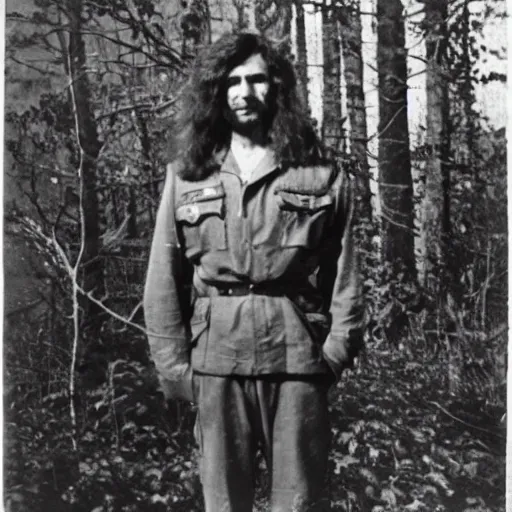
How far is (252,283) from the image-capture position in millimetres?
3748

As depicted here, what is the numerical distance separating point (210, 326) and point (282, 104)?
98 cm

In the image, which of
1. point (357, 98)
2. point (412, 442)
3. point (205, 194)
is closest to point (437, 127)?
point (357, 98)

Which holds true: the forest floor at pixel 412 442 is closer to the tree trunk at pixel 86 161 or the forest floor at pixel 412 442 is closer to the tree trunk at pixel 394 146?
the tree trunk at pixel 394 146

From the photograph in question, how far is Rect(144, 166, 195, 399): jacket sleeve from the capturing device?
3.88 metres

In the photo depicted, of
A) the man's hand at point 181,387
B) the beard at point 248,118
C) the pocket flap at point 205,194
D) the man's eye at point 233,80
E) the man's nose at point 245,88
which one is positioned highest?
the man's eye at point 233,80

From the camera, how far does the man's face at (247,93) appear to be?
152 inches

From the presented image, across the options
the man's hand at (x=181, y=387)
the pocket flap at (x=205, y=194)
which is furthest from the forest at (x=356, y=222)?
the pocket flap at (x=205, y=194)

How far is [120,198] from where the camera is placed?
14.0ft

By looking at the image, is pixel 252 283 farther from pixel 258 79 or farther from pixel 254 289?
pixel 258 79

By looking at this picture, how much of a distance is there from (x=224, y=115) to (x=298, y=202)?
1.61 ft

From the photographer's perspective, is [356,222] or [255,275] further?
[356,222]

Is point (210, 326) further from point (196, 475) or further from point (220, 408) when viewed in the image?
point (196, 475)

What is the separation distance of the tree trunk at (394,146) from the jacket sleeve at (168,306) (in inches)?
39.1

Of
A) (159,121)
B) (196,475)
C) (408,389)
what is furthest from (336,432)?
(159,121)
